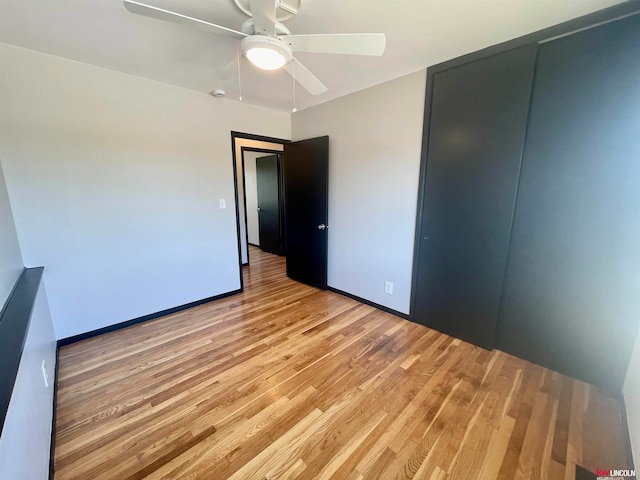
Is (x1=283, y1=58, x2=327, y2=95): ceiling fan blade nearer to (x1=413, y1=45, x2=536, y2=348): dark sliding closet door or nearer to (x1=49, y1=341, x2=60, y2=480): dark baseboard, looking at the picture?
(x1=413, y1=45, x2=536, y2=348): dark sliding closet door

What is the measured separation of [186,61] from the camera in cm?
204

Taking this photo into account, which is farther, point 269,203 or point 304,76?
point 269,203

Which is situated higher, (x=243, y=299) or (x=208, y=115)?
(x=208, y=115)

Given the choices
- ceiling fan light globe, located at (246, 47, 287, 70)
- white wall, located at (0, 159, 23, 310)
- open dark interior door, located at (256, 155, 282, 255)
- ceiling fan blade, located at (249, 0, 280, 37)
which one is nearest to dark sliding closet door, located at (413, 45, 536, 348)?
ceiling fan light globe, located at (246, 47, 287, 70)

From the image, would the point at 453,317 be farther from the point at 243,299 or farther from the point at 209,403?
the point at 243,299

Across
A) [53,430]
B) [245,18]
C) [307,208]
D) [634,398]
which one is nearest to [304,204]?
[307,208]

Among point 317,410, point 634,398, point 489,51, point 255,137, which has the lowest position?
point 317,410

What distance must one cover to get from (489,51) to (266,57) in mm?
1671

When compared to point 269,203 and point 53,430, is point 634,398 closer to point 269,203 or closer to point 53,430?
point 53,430

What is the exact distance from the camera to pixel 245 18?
1557mm

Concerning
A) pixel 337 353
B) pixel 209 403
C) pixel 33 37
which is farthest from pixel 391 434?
pixel 33 37

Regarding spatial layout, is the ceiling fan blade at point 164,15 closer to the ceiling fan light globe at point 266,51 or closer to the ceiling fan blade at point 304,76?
the ceiling fan light globe at point 266,51

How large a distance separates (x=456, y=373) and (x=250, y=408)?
4.85ft

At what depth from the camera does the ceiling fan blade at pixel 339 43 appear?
1.23 metres
